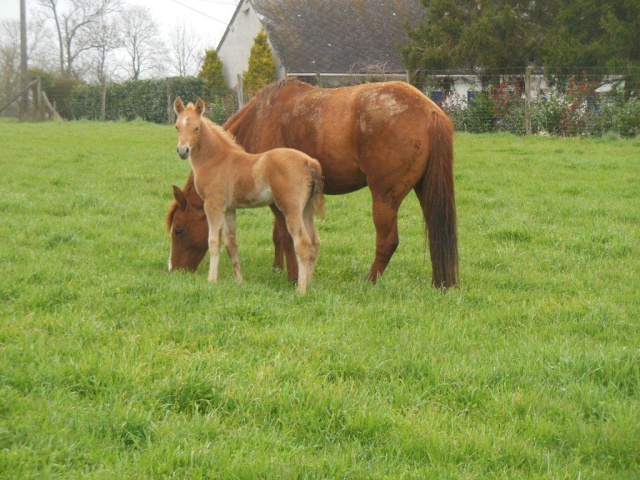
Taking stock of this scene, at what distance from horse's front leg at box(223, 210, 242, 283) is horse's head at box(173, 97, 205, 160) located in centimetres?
82

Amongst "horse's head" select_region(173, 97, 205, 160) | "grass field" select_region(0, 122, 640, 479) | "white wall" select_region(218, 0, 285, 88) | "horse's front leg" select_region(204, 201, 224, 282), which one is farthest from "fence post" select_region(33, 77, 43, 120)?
"horse's front leg" select_region(204, 201, 224, 282)

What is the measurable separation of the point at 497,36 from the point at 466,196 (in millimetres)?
14041

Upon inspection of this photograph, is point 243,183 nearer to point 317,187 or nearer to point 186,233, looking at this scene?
point 317,187

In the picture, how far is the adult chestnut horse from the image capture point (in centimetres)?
661

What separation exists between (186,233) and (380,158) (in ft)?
7.05

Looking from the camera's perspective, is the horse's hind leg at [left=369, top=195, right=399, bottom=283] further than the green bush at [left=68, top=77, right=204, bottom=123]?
No

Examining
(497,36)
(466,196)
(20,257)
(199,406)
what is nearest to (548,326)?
(199,406)

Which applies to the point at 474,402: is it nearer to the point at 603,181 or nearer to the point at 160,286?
the point at 160,286

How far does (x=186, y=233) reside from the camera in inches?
285

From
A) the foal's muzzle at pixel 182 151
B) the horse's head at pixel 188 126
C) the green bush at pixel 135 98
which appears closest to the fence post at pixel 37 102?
the green bush at pixel 135 98

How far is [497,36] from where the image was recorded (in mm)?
23469

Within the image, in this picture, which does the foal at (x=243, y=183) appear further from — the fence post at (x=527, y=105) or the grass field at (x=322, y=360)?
the fence post at (x=527, y=105)

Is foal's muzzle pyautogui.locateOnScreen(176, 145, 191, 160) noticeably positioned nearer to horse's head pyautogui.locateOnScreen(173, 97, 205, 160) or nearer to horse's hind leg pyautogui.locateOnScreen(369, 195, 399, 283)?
horse's head pyautogui.locateOnScreen(173, 97, 205, 160)

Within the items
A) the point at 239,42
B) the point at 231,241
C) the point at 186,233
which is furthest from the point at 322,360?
the point at 239,42
